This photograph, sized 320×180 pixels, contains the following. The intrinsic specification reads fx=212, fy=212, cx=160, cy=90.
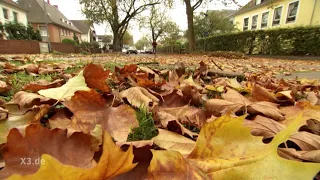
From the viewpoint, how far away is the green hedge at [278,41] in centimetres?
1316

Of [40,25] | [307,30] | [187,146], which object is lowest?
[187,146]

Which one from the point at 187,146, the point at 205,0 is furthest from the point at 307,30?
the point at 187,146

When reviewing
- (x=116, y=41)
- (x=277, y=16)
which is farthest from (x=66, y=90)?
(x=116, y=41)

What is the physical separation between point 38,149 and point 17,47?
67.3 feet

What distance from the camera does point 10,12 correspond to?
29250mm

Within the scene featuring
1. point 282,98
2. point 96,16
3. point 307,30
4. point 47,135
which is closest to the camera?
point 47,135

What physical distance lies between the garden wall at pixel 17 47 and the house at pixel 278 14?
19.6 m

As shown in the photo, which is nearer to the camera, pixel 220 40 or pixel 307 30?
pixel 307 30

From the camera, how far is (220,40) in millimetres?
20750

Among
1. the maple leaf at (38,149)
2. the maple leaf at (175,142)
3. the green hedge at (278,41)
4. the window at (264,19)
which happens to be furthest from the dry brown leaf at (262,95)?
the window at (264,19)

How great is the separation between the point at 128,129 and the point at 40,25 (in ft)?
149

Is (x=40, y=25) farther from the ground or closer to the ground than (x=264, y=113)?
farther from the ground

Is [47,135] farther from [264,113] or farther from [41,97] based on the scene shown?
[264,113]

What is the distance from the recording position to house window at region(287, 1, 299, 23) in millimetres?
21583
